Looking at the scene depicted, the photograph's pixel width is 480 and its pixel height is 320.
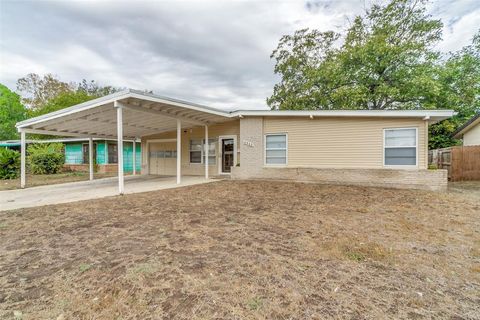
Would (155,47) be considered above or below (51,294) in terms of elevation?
above

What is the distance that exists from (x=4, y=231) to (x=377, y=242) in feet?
20.6

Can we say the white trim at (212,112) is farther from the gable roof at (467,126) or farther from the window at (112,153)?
the window at (112,153)

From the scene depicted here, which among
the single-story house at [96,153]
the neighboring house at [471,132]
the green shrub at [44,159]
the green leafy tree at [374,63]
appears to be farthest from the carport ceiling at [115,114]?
the neighboring house at [471,132]

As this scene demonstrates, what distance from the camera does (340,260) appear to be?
9.47ft

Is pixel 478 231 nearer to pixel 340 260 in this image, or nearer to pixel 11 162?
pixel 340 260

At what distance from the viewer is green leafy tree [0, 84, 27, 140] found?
25406 millimetres

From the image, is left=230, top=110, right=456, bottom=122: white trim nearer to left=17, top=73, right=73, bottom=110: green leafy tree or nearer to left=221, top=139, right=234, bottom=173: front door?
left=221, top=139, right=234, bottom=173: front door

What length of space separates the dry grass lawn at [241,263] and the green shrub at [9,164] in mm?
9902

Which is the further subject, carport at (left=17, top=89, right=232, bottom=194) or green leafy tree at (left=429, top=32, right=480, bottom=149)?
green leafy tree at (left=429, top=32, right=480, bottom=149)

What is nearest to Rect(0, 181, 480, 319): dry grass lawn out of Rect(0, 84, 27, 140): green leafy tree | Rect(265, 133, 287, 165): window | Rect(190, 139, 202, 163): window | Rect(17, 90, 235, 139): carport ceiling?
Rect(17, 90, 235, 139): carport ceiling

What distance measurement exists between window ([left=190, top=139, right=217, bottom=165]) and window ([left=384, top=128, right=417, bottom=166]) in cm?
772

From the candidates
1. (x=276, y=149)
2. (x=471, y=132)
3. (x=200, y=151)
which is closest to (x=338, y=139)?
(x=276, y=149)

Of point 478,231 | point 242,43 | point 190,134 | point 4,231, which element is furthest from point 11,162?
point 478,231

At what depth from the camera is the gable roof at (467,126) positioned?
13.0 m
